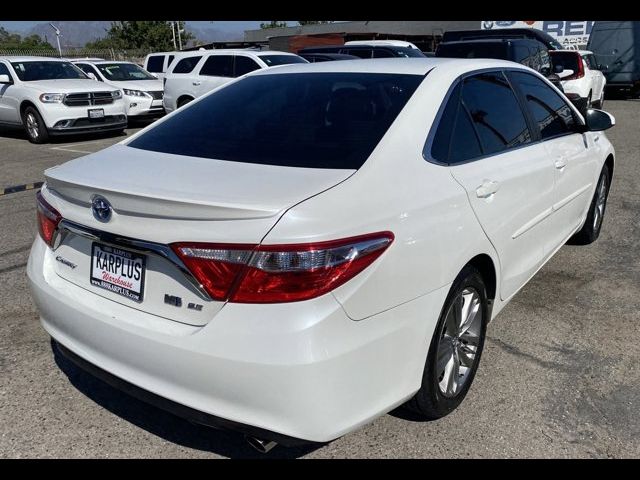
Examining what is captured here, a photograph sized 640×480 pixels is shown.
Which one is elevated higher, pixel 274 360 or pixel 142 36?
pixel 142 36

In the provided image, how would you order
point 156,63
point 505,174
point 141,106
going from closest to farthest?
1. point 505,174
2. point 141,106
3. point 156,63

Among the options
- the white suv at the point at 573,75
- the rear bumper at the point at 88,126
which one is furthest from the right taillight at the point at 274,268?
the white suv at the point at 573,75

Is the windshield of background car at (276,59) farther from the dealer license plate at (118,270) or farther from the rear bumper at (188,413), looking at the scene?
the rear bumper at (188,413)

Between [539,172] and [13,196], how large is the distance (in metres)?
5.96

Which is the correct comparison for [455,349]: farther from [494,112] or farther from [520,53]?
[520,53]

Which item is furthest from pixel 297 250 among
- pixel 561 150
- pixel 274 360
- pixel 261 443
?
pixel 561 150

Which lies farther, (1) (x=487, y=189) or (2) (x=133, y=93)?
(2) (x=133, y=93)

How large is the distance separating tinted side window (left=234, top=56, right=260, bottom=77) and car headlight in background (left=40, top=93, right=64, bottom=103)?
3567 mm

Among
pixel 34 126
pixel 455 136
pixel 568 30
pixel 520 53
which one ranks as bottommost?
pixel 34 126

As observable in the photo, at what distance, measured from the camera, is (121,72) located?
1512 centimetres

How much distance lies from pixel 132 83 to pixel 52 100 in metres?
3.44

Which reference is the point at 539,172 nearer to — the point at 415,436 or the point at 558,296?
the point at 558,296

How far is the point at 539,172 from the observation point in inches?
131
